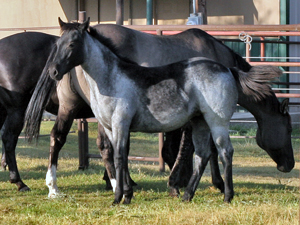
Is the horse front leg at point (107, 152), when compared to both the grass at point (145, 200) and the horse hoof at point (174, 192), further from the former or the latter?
the horse hoof at point (174, 192)

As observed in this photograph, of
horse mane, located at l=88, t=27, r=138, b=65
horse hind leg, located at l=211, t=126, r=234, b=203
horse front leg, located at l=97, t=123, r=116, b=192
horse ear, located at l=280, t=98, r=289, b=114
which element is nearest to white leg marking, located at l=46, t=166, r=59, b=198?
horse front leg, located at l=97, t=123, r=116, b=192

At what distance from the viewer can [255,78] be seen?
5.55m

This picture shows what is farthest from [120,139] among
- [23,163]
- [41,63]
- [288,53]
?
[288,53]

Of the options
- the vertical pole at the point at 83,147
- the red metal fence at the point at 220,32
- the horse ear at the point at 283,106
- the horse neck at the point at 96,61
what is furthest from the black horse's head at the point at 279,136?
the vertical pole at the point at 83,147

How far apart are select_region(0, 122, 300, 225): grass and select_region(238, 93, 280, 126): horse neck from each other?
881 mm

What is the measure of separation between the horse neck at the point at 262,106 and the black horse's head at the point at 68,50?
6.08ft

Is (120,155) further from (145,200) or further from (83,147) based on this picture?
(83,147)

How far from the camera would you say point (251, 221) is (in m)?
4.35

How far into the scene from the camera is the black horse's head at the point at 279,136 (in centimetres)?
612

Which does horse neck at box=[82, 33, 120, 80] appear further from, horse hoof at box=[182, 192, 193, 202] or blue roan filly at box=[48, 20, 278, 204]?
horse hoof at box=[182, 192, 193, 202]

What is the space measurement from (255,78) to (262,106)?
0.55 meters

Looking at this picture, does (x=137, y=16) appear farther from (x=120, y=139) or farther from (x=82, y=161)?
(x=120, y=139)

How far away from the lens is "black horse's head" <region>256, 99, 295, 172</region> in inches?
241

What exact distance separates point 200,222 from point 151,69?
175 centimetres
